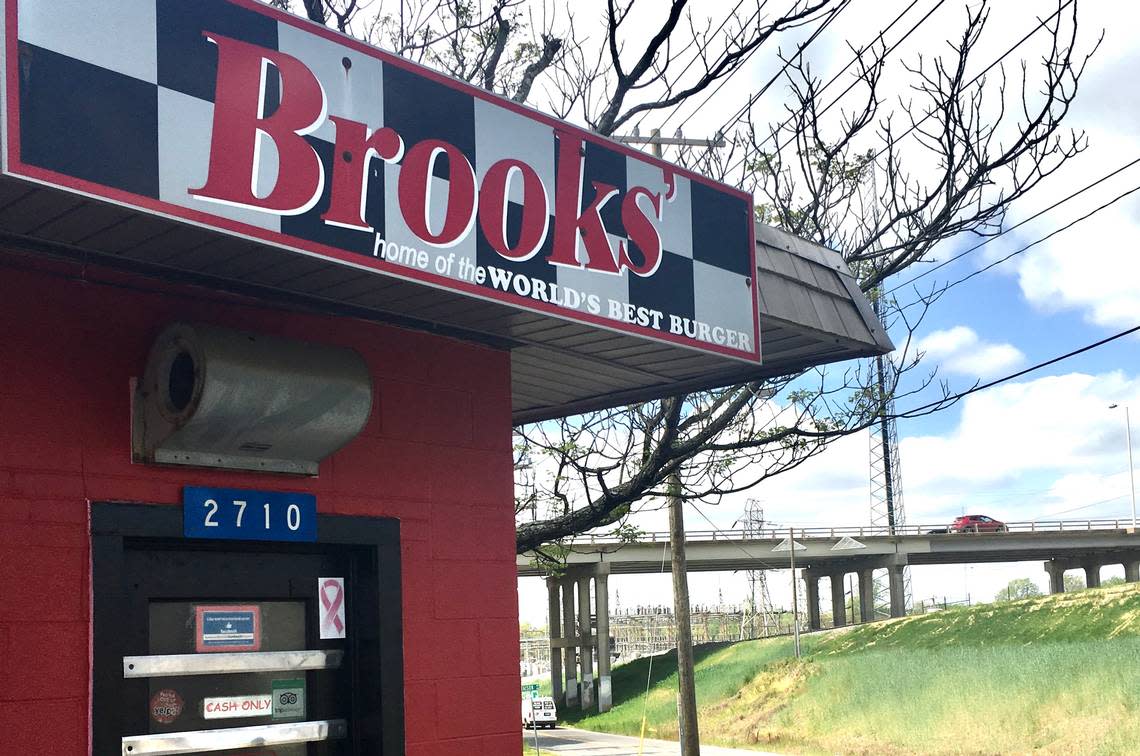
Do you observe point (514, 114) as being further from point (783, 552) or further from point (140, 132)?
point (783, 552)

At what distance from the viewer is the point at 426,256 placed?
4.69 m

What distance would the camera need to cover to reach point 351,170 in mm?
4473

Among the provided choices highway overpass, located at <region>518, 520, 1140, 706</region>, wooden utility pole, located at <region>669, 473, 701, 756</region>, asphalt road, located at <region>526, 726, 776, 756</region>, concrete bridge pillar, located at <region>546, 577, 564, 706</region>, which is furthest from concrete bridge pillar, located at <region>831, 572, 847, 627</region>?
wooden utility pole, located at <region>669, 473, 701, 756</region>

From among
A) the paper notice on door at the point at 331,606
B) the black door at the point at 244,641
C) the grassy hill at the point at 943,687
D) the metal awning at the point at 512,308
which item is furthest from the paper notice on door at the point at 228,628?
the grassy hill at the point at 943,687

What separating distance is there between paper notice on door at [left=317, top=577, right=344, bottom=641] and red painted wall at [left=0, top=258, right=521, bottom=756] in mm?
305

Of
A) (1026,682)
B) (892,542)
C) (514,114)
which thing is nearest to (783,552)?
(892,542)

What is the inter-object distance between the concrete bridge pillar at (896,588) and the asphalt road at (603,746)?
80.8ft

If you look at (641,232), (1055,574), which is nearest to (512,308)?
(641,232)

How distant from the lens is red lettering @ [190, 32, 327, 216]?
4070 millimetres

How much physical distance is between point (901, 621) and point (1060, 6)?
1908 inches

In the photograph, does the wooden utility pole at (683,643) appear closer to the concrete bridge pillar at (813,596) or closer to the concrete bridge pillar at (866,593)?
the concrete bridge pillar at (866,593)

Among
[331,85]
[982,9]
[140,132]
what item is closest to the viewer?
[140,132]

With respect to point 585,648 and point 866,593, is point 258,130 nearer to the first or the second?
point 585,648

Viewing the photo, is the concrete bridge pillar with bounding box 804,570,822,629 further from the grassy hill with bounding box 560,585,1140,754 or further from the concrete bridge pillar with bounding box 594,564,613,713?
the grassy hill with bounding box 560,585,1140,754
